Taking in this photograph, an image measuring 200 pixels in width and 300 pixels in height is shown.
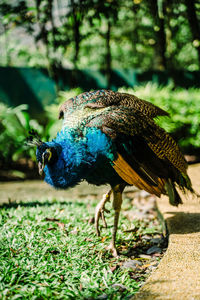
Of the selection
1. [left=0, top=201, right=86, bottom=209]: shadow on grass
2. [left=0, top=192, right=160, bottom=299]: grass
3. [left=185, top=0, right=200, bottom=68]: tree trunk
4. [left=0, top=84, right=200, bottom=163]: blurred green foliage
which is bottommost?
[left=0, top=201, right=86, bottom=209]: shadow on grass

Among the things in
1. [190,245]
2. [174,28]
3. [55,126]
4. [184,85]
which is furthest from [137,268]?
[174,28]

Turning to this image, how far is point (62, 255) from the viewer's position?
2441 mm

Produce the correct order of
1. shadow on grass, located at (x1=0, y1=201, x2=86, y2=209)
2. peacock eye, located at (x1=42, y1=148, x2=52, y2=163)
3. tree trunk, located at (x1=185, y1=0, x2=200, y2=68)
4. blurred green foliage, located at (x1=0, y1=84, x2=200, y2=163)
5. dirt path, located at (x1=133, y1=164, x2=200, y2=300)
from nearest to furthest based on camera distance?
dirt path, located at (x1=133, y1=164, x2=200, y2=300)
peacock eye, located at (x1=42, y1=148, x2=52, y2=163)
shadow on grass, located at (x1=0, y1=201, x2=86, y2=209)
tree trunk, located at (x1=185, y1=0, x2=200, y2=68)
blurred green foliage, located at (x1=0, y1=84, x2=200, y2=163)

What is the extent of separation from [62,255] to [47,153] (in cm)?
83

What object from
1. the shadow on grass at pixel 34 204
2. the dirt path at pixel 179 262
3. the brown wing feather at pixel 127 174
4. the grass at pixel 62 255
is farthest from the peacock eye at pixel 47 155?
the shadow on grass at pixel 34 204

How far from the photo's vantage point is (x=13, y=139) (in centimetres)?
550

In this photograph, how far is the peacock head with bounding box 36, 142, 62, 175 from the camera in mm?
2450

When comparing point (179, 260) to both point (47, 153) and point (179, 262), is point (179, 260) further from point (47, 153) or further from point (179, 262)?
point (47, 153)

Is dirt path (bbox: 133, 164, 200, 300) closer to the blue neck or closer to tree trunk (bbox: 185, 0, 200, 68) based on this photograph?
the blue neck

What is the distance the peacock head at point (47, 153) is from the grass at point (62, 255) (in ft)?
2.20

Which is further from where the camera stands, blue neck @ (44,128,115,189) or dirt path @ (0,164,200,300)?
blue neck @ (44,128,115,189)

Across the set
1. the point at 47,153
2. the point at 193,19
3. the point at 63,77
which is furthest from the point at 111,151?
the point at 63,77

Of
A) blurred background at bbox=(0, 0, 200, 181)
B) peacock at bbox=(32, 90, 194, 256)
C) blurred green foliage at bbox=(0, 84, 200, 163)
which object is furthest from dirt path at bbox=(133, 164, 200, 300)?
blurred green foliage at bbox=(0, 84, 200, 163)

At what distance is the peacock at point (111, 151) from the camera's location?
235 cm
